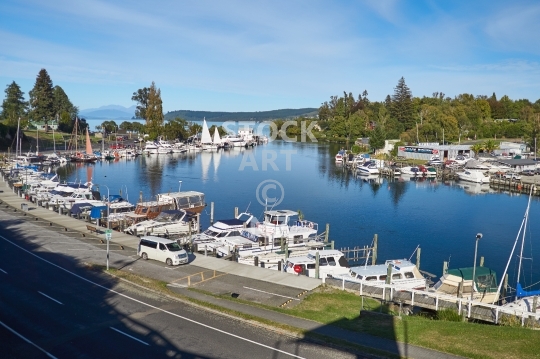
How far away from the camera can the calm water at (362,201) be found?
42.1m

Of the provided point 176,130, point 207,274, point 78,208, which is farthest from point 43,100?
point 207,274

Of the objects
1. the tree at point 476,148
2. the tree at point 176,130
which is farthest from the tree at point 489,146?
the tree at point 176,130

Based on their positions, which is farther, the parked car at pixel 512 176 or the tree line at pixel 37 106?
the tree line at pixel 37 106

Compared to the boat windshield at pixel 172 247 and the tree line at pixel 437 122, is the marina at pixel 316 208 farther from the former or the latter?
the tree line at pixel 437 122

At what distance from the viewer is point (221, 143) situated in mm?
158375

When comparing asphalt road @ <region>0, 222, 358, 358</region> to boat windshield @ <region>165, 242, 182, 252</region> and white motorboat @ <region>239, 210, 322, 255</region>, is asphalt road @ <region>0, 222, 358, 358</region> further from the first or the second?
white motorboat @ <region>239, 210, 322, 255</region>

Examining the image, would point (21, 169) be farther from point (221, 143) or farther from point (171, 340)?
point (221, 143)

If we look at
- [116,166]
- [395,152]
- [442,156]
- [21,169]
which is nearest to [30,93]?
[116,166]

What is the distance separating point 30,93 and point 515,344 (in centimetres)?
16750

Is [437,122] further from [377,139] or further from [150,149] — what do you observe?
[150,149]

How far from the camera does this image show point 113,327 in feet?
57.4

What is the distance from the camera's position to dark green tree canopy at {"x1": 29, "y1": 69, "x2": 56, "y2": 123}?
136 m

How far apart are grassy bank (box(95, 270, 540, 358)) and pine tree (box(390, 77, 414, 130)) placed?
A: 137588mm
